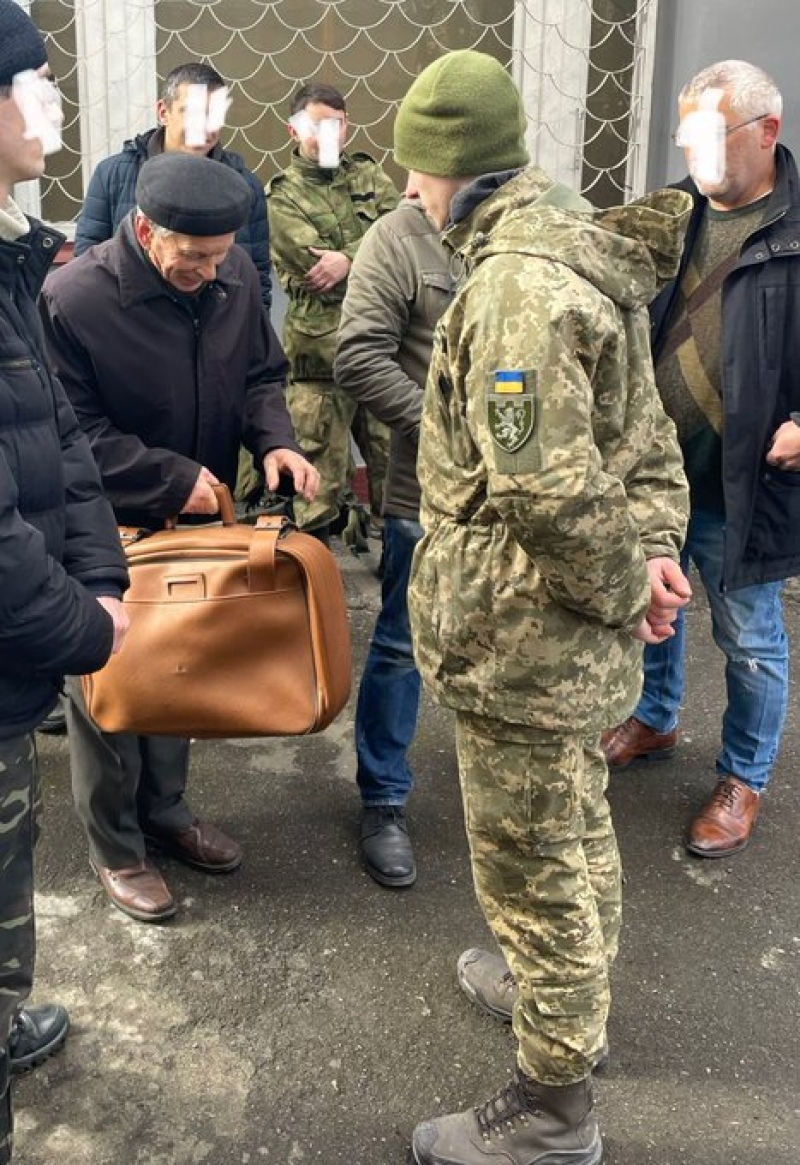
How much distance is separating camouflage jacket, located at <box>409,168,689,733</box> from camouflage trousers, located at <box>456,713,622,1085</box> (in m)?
0.08

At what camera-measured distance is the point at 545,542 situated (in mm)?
1723

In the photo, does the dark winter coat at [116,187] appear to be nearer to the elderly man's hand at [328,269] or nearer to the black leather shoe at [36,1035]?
the elderly man's hand at [328,269]

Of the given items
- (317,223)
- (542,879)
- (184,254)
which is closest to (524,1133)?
(542,879)

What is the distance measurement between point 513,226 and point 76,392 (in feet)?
3.88

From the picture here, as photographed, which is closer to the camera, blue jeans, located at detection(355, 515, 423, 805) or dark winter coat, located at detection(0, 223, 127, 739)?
dark winter coat, located at detection(0, 223, 127, 739)

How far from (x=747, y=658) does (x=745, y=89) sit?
4.46ft

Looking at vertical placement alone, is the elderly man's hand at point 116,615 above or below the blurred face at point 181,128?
below

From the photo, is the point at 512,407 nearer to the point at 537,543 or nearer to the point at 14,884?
the point at 537,543

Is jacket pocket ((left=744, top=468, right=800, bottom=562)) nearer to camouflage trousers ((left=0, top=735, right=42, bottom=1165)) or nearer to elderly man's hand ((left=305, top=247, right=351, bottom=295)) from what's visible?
camouflage trousers ((left=0, top=735, right=42, bottom=1165))

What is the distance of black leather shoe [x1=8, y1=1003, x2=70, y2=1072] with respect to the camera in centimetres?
231

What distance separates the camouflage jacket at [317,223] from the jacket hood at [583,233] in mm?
2793

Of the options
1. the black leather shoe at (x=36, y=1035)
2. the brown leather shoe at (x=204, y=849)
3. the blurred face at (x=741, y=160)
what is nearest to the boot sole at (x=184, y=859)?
the brown leather shoe at (x=204, y=849)

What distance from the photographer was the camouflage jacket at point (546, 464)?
1675 mm

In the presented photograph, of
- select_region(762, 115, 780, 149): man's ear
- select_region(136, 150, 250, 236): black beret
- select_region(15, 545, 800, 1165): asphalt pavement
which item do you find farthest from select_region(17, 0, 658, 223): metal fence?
select_region(15, 545, 800, 1165): asphalt pavement
